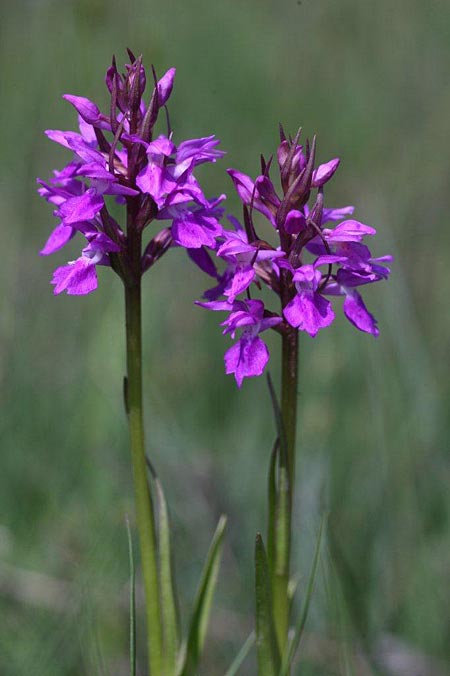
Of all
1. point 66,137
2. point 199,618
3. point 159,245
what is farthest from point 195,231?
point 199,618

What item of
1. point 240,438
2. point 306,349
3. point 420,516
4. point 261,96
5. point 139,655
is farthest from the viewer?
point 261,96

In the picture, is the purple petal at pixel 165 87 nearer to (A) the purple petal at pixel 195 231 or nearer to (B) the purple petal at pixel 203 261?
(A) the purple petal at pixel 195 231

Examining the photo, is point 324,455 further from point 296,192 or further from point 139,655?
point 296,192

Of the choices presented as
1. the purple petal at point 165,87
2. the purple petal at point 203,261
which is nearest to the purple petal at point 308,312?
the purple petal at point 203,261

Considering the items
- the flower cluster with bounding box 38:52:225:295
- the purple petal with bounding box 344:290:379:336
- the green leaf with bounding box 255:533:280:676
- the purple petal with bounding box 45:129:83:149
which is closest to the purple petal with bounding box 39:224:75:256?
the flower cluster with bounding box 38:52:225:295

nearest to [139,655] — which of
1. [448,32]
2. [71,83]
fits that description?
[71,83]
